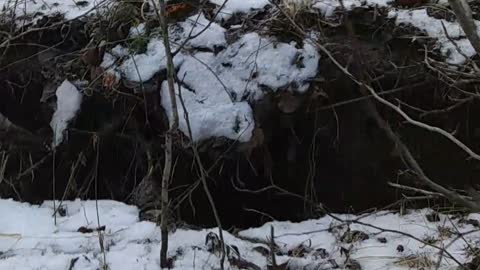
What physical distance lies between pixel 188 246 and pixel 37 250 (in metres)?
0.67

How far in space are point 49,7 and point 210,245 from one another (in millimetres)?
1738

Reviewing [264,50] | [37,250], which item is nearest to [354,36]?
[264,50]

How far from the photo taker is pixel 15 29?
12.5 feet

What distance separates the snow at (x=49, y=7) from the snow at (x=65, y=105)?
1.36 ft

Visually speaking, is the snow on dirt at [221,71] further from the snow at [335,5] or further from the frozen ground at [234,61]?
the snow at [335,5]

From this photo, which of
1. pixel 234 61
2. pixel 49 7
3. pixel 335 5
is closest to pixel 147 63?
pixel 234 61

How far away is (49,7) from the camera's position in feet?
12.8

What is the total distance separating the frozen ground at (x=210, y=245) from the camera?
294cm

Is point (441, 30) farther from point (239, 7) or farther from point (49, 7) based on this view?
point (49, 7)

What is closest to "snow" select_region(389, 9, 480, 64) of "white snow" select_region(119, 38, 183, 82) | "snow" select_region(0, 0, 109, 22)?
"white snow" select_region(119, 38, 183, 82)

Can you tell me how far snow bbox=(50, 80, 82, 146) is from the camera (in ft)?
12.0

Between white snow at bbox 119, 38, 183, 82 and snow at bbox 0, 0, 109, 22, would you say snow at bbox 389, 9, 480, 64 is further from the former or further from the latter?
snow at bbox 0, 0, 109, 22

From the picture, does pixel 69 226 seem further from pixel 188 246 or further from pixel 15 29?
pixel 15 29

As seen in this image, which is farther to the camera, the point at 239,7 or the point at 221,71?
the point at 239,7
